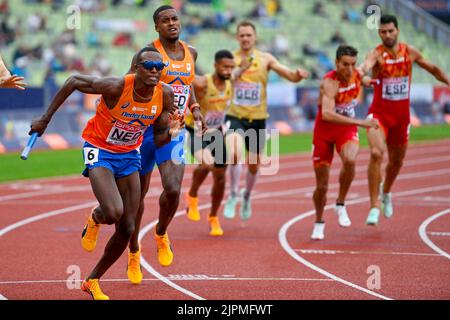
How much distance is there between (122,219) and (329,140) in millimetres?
4256

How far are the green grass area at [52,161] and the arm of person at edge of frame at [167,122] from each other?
31.7 ft

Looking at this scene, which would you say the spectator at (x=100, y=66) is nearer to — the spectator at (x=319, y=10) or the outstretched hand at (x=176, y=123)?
the spectator at (x=319, y=10)

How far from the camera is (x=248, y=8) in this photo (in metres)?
36.0

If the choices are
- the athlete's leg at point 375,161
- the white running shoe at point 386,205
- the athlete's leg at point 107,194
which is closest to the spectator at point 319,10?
the white running shoe at point 386,205

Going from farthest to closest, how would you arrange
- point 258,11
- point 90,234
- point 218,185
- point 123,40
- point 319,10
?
point 319,10
point 258,11
point 123,40
point 218,185
point 90,234

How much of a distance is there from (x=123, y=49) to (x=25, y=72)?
4.88 metres

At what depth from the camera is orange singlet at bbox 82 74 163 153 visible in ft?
25.6

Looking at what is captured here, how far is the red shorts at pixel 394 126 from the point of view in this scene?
1238cm

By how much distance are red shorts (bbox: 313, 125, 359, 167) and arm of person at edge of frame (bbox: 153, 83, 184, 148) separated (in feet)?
9.05

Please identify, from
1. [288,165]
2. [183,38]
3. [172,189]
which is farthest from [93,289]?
[183,38]

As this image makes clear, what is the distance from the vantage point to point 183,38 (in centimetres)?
3170

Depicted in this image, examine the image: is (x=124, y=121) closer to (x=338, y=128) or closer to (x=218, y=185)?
(x=218, y=185)
